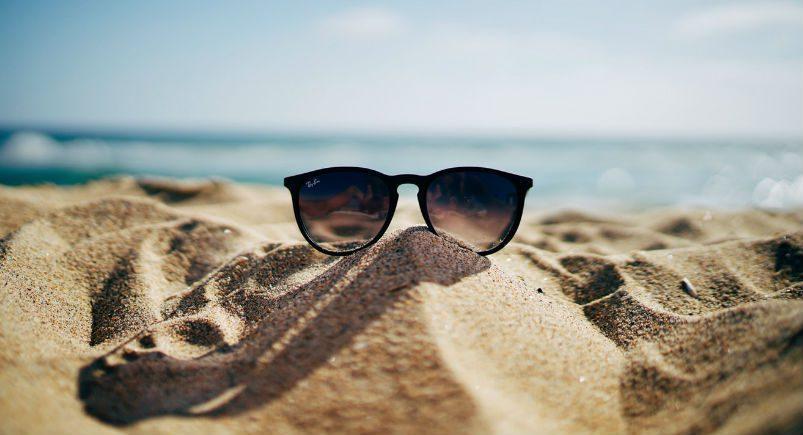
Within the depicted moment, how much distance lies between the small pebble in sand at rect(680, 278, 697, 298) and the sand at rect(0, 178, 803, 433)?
0.05 feet

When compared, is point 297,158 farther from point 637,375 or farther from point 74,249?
point 637,375

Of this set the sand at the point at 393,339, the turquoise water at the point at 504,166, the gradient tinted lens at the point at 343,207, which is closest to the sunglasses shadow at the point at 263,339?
the sand at the point at 393,339

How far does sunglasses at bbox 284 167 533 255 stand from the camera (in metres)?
2.19

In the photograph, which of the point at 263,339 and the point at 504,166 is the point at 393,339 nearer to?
the point at 263,339

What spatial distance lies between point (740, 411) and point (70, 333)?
233 centimetres

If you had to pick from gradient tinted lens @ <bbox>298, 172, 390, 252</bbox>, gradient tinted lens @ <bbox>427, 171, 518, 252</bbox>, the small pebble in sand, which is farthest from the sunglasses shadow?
the small pebble in sand

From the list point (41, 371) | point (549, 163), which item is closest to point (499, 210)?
point (41, 371)

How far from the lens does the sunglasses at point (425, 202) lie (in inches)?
86.0

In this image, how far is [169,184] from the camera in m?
5.64

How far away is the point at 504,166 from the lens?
1684 centimetres

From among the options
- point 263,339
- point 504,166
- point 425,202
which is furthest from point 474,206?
point 504,166

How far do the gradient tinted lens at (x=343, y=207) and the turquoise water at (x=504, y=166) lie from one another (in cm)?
591

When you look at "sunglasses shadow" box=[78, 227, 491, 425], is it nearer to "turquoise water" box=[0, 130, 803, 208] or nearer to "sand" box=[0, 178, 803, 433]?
"sand" box=[0, 178, 803, 433]

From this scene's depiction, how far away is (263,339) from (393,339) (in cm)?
52
